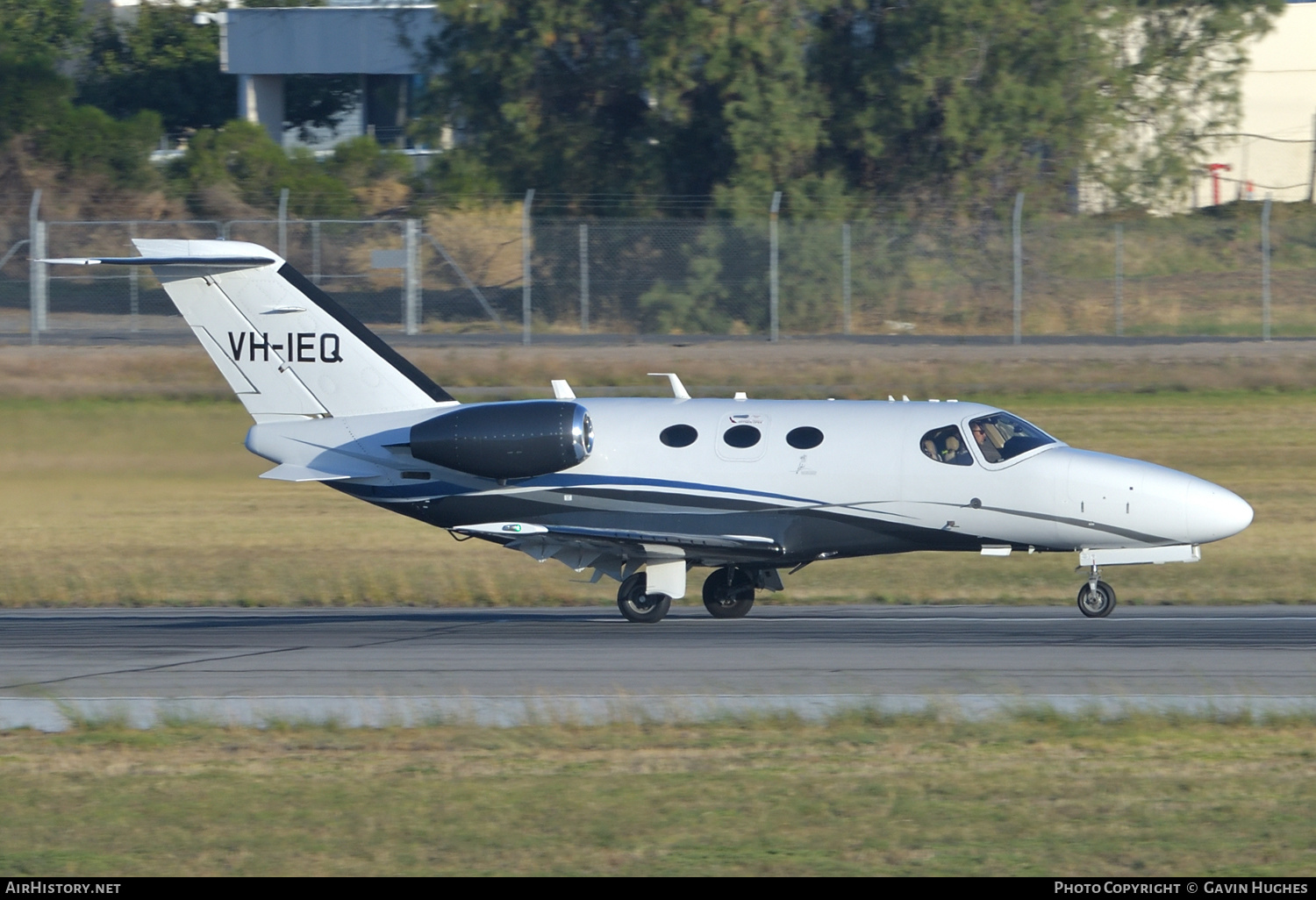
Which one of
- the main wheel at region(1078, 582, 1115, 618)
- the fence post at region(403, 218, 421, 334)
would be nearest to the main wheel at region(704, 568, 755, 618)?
the main wheel at region(1078, 582, 1115, 618)

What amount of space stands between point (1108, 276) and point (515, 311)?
1314cm

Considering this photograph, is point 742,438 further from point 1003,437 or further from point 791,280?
point 791,280

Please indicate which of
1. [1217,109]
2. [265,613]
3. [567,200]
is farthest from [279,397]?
[1217,109]

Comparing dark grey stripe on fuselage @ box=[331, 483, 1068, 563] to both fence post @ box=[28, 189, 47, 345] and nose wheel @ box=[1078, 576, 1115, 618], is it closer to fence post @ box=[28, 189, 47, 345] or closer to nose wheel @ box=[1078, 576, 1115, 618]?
nose wheel @ box=[1078, 576, 1115, 618]

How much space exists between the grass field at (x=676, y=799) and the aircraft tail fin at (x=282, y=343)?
7.08 meters

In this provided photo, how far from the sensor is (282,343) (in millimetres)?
18453

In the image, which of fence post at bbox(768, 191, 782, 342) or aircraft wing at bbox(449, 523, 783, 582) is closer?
aircraft wing at bbox(449, 523, 783, 582)

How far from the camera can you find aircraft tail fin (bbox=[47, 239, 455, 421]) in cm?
1839

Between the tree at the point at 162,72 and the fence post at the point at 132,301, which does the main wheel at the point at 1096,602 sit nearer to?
the fence post at the point at 132,301

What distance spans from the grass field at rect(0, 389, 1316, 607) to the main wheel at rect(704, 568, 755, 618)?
2.10m

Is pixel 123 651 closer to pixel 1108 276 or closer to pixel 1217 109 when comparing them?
pixel 1108 276
